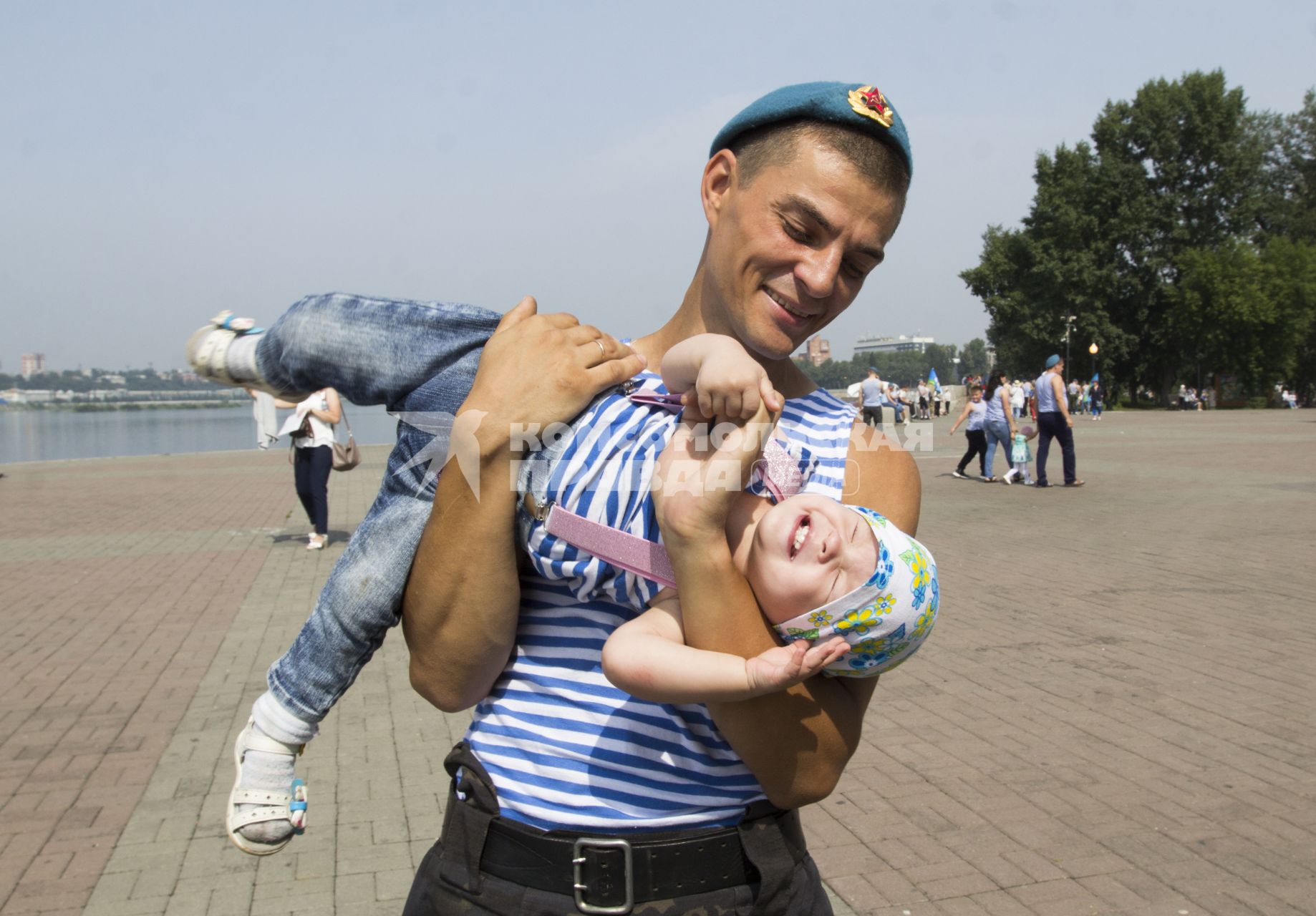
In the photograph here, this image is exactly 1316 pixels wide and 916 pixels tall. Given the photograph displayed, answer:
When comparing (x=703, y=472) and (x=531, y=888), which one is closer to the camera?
(x=703, y=472)

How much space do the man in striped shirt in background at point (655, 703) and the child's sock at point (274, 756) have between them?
0.32m

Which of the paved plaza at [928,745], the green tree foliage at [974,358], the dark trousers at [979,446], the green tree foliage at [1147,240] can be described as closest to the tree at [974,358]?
the green tree foliage at [974,358]

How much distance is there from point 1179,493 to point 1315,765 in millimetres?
10511

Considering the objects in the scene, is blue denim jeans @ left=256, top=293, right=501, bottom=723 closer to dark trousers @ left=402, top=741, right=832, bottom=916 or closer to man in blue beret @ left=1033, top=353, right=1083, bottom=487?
dark trousers @ left=402, top=741, right=832, bottom=916

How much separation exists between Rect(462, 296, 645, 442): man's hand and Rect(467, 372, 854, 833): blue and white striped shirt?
51 millimetres

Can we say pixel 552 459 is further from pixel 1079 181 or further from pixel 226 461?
pixel 1079 181

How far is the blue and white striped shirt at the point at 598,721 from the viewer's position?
1.48 meters

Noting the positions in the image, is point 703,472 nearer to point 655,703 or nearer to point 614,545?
point 614,545

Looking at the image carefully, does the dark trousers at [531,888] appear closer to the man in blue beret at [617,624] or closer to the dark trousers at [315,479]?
the man in blue beret at [617,624]

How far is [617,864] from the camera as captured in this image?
1.50 meters

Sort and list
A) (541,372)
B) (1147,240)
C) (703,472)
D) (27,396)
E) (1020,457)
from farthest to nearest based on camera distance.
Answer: (1147,240) < (1020,457) < (27,396) < (541,372) < (703,472)

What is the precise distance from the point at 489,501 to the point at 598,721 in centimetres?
36

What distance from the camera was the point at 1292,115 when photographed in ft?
194

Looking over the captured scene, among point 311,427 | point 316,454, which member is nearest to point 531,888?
point 311,427
